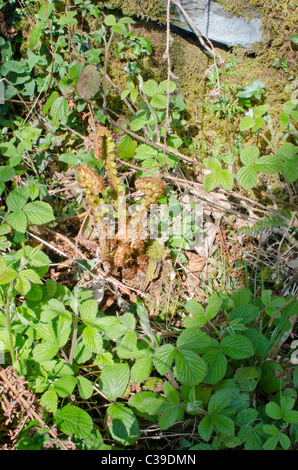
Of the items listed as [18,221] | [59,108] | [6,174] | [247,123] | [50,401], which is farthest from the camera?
[59,108]

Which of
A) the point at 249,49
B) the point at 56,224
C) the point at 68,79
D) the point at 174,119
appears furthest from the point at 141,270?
the point at 249,49

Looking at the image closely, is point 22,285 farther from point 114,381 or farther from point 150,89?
point 150,89

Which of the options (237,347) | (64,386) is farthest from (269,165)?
(64,386)

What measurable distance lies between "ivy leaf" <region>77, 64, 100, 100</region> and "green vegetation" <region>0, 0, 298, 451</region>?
11 mm

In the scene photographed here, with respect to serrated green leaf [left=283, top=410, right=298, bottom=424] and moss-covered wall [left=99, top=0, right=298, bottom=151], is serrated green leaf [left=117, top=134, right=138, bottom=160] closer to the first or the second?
moss-covered wall [left=99, top=0, right=298, bottom=151]

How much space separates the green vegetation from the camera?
1565mm

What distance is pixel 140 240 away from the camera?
2166 millimetres

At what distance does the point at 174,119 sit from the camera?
2.36 m

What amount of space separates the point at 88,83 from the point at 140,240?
3.39 ft

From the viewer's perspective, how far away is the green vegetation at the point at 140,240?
1565mm

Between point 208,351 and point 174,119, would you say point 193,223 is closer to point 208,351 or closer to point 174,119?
point 174,119

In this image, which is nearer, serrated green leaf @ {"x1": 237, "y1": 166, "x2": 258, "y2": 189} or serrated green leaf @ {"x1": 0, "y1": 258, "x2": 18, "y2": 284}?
serrated green leaf @ {"x1": 0, "y1": 258, "x2": 18, "y2": 284}

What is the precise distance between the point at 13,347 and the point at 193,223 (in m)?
1.33

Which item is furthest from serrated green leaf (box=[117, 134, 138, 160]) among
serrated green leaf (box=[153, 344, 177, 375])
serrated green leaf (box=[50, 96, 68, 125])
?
serrated green leaf (box=[153, 344, 177, 375])
